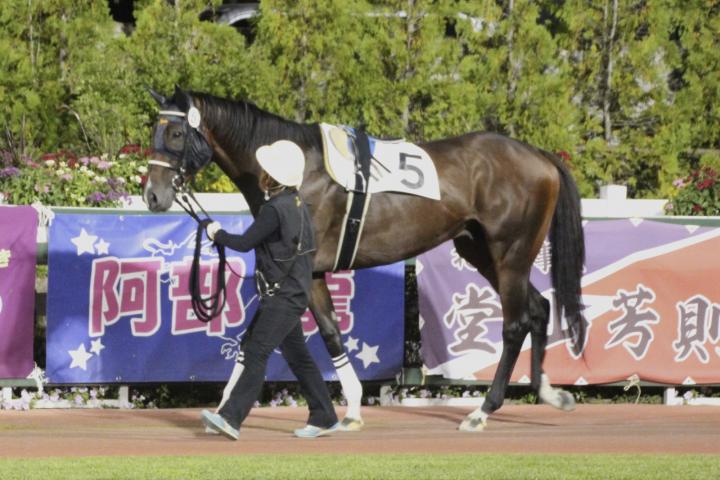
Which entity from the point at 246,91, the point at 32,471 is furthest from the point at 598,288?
the point at 246,91

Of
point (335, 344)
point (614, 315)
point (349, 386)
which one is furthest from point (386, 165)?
point (614, 315)

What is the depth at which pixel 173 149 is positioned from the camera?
29.0 feet

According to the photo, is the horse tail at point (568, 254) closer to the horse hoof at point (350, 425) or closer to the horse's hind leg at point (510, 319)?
the horse's hind leg at point (510, 319)

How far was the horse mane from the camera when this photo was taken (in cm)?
902

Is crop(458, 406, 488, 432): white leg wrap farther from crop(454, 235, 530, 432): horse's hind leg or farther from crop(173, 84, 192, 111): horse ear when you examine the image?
crop(173, 84, 192, 111): horse ear

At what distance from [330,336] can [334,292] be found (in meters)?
2.01

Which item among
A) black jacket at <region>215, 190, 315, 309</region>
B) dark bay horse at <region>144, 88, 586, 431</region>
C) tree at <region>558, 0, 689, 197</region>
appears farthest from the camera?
tree at <region>558, 0, 689, 197</region>

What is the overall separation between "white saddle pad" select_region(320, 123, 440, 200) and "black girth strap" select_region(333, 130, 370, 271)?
0.04 metres

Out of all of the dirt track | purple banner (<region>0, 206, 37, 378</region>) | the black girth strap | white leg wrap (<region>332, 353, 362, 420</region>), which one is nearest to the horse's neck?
the black girth strap

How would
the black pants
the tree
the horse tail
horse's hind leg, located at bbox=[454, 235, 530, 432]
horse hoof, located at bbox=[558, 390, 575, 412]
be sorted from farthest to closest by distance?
the tree, the horse tail, horse hoof, located at bbox=[558, 390, 575, 412], horse's hind leg, located at bbox=[454, 235, 530, 432], the black pants

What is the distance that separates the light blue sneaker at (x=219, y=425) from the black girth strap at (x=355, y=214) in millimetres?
1447

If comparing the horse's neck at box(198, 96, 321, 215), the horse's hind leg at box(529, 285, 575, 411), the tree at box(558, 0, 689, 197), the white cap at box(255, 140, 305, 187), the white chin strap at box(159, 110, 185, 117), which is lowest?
the horse's hind leg at box(529, 285, 575, 411)

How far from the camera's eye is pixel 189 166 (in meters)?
8.93

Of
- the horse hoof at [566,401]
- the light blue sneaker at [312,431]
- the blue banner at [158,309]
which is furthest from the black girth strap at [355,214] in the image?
the horse hoof at [566,401]
